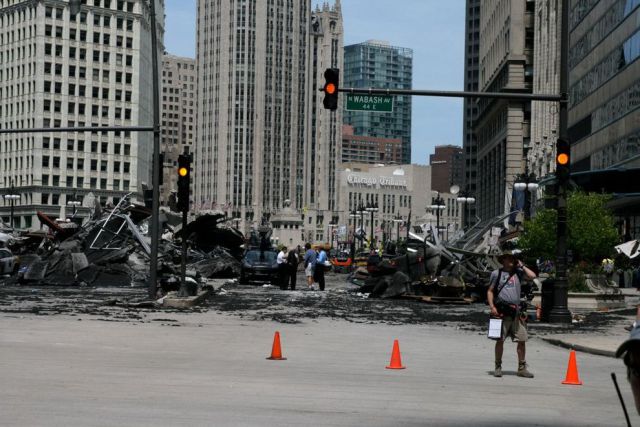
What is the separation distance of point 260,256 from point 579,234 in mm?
18445

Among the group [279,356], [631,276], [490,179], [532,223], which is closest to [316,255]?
[532,223]

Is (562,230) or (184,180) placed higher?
(184,180)

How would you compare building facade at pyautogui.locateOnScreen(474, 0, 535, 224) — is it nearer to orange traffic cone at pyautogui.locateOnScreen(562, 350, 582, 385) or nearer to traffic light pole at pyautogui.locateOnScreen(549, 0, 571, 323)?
traffic light pole at pyautogui.locateOnScreen(549, 0, 571, 323)

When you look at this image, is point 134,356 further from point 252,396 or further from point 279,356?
point 252,396

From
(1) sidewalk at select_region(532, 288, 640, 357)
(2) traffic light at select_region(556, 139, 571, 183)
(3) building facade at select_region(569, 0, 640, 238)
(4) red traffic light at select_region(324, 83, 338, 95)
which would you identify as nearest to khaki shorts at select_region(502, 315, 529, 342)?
(1) sidewalk at select_region(532, 288, 640, 357)

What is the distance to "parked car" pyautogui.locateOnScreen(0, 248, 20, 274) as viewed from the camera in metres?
52.3

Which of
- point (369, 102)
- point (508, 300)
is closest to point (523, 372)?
point (508, 300)

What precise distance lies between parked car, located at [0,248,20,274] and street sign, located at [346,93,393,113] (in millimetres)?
28178

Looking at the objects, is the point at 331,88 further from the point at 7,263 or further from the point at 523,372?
the point at 7,263

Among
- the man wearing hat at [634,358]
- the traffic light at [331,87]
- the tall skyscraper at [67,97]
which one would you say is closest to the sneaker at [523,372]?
the man wearing hat at [634,358]

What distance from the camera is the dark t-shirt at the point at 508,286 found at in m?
16.2

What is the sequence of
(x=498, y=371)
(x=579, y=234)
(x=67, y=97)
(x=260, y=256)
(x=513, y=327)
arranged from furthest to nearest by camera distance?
1. (x=67, y=97)
2. (x=260, y=256)
3. (x=579, y=234)
4. (x=513, y=327)
5. (x=498, y=371)

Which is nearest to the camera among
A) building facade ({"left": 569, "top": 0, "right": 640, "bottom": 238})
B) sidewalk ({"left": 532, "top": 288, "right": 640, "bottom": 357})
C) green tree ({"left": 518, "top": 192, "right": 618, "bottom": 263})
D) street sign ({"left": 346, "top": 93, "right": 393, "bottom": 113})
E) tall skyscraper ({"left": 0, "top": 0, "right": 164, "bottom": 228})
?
sidewalk ({"left": 532, "top": 288, "right": 640, "bottom": 357})

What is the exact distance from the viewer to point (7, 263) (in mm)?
52750
